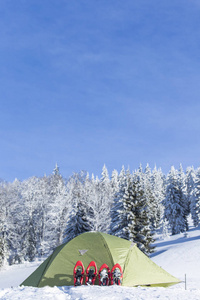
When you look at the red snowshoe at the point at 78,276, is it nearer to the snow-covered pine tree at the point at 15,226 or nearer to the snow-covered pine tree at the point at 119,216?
the snow-covered pine tree at the point at 119,216

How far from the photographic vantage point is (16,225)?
52.3 m

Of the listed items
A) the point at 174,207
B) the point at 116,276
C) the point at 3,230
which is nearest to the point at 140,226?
the point at 116,276

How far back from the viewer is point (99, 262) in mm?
13477

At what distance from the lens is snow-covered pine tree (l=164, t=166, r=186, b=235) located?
2020 inches

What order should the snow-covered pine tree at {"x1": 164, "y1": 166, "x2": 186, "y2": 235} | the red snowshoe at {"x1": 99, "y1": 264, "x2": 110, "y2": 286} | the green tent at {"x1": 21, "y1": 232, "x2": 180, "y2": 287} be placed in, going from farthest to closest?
the snow-covered pine tree at {"x1": 164, "y1": 166, "x2": 186, "y2": 235} < the green tent at {"x1": 21, "y1": 232, "x2": 180, "y2": 287} < the red snowshoe at {"x1": 99, "y1": 264, "x2": 110, "y2": 286}

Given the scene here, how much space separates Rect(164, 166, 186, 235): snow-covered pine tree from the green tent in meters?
38.9

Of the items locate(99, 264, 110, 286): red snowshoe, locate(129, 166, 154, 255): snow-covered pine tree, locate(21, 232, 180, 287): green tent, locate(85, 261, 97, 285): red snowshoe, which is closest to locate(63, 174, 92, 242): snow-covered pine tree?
locate(129, 166, 154, 255): snow-covered pine tree

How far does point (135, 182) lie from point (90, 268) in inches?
820

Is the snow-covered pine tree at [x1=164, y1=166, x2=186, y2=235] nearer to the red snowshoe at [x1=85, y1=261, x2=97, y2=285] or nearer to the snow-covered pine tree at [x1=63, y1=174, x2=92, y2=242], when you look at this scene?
the snow-covered pine tree at [x1=63, y1=174, x2=92, y2=242]

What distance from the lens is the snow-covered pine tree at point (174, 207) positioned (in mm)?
51312

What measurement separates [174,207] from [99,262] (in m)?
40.5

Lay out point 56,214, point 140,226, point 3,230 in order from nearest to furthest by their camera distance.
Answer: point 140,226, point 56,214, point 3,230

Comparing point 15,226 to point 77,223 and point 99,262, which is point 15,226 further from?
point 99,262

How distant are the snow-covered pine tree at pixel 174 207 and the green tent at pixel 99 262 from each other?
1530 inches
